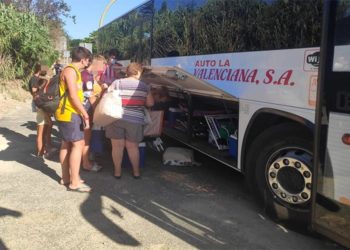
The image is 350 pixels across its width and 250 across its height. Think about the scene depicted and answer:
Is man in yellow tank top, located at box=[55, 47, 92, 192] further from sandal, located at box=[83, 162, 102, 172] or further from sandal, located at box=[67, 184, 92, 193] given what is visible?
sandal, located at box=[83, 162, 102, 172]

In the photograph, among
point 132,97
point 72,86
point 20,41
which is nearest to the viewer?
point 72,86

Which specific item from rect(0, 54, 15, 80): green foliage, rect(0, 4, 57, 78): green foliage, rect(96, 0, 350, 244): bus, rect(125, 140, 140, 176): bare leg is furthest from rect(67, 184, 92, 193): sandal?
rect(0, 54, 15, 80): green foliage

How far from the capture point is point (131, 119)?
6.20 m

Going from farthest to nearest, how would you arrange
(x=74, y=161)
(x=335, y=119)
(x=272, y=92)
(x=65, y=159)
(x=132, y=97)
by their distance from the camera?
(x=132, y=97) → (x=65, y=159) → (x=74, y=161) → (x=272, y=92) → (x=335, y=119)

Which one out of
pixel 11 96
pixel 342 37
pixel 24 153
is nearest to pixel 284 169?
pixel 342 37

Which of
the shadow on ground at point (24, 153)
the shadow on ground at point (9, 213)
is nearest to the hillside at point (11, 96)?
the shadow on ground at point (24, 153)

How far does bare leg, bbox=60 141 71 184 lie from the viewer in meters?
5.94

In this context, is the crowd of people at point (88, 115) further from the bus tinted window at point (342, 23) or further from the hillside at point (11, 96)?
the hillside at point (11, 96)

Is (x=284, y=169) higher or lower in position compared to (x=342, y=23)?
lower

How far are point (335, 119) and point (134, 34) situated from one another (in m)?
7.02

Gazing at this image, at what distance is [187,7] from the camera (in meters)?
6.67

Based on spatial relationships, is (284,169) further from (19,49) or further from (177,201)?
(19,49)

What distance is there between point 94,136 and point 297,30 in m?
3.85

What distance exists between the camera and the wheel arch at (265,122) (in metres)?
4.21
